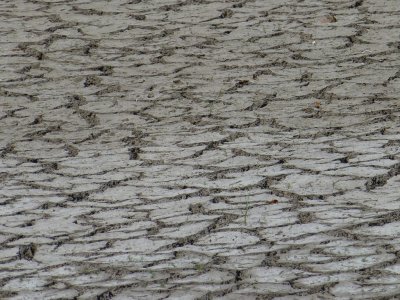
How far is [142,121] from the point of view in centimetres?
507

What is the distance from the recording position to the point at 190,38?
614 centimetres

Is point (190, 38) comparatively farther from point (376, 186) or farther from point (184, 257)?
point (184, 257)

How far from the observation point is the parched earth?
3.55 metres

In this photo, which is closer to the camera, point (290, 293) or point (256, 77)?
point (290, 293)

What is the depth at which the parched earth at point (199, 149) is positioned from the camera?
11.6 feet

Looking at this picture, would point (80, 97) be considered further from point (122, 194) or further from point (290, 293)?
point (290, 293)

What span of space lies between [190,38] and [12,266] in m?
2.74

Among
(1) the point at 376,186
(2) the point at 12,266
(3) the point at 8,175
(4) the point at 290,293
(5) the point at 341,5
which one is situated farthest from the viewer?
(5) the point at 341,5

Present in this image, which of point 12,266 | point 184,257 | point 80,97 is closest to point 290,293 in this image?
point 184,257

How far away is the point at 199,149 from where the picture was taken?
4.67 metres

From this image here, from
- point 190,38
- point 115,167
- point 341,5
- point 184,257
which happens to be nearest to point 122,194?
point 115,167

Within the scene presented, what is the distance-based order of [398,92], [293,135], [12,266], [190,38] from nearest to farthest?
[12,266] < [293,135] < [398,92] < [190,38]

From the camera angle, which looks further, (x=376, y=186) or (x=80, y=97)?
(x=80, y=97)

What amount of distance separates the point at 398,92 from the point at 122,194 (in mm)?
1626
